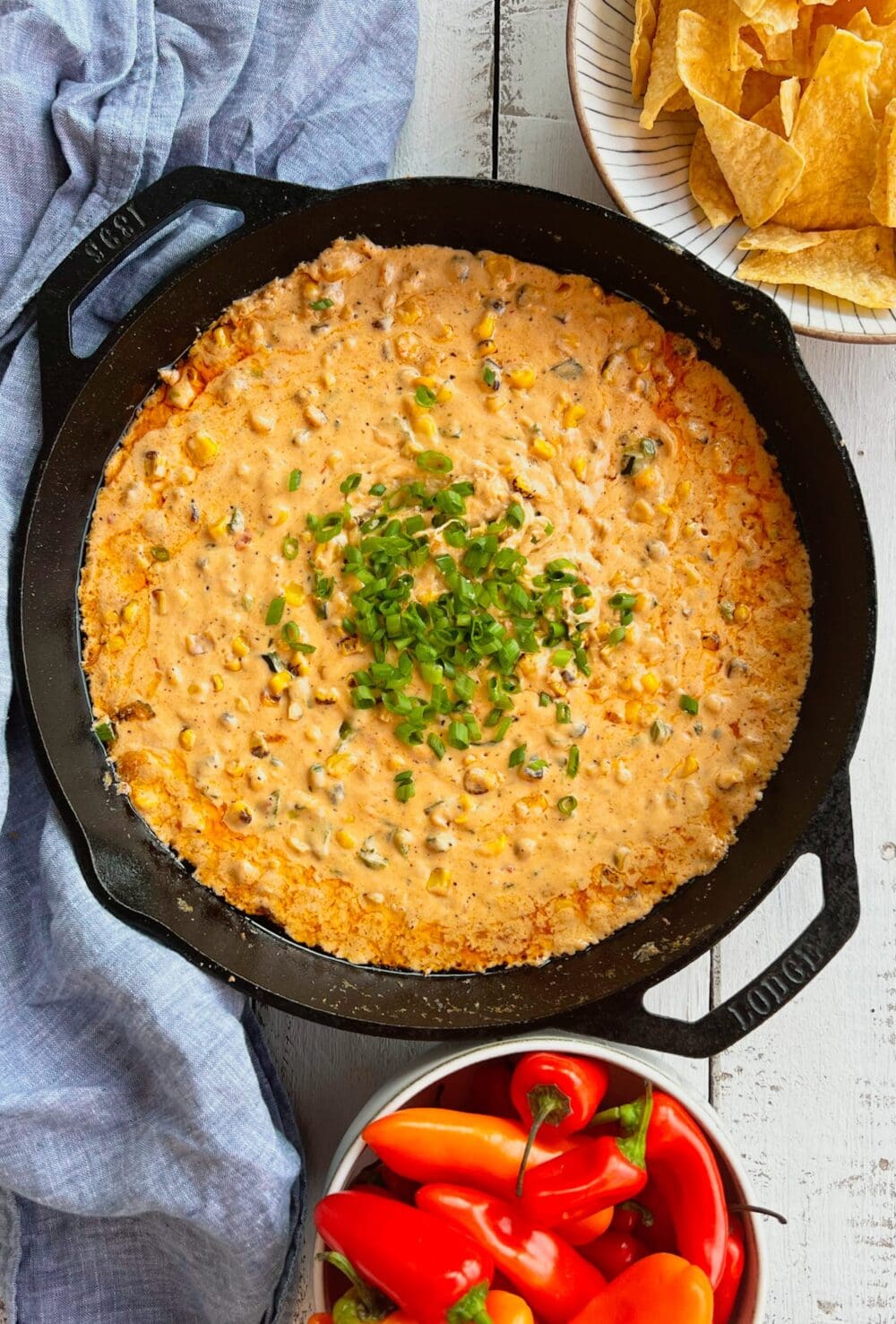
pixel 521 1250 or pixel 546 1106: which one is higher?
pixel 546 1106

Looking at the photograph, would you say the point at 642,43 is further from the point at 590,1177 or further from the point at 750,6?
the point at 590,1177

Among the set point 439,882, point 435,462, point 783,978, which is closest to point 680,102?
point 435,462

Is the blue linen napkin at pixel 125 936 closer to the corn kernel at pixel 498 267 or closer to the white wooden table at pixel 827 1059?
the white wooden table at pixel 827 1059

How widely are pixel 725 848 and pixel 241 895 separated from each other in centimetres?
111

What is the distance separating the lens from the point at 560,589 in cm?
280

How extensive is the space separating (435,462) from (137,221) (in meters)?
0.82

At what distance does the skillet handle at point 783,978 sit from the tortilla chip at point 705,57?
1.52 metres

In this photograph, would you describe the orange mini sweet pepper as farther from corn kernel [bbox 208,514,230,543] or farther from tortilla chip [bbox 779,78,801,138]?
tortilla chip [bbox 779,78,801,138]

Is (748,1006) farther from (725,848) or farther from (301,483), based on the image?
(301,483)

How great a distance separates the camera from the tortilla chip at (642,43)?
2.77 meters

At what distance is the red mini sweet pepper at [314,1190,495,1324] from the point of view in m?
2.37

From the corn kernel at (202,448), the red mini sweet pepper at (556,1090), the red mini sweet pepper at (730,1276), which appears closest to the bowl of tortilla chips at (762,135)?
the corn kernel at (202,448)

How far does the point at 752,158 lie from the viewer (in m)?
2.73

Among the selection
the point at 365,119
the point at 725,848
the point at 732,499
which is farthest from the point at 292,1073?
the point at 365,119
